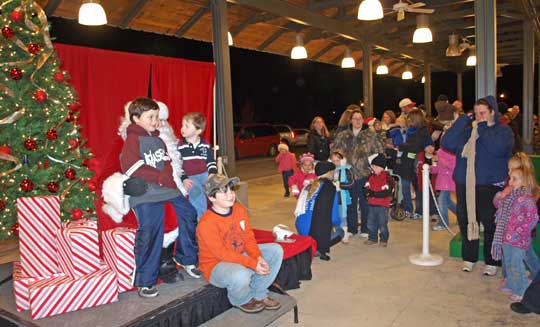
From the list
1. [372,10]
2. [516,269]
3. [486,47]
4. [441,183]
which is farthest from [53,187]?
[486,47]

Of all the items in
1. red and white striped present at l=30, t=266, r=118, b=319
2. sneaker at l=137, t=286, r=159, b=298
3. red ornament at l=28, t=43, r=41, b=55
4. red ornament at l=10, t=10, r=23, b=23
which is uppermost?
red ornament at l=10, t=10, r=23, b=23

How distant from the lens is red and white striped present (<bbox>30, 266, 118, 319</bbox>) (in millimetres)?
3486

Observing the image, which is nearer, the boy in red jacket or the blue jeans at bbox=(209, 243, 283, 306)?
the blue jeans at bbox=(209, 243, 283, 306)

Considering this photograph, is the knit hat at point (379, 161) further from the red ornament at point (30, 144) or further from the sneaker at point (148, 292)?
the red ornament at point (30, 144)

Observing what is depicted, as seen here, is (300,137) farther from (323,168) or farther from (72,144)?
(72,144)

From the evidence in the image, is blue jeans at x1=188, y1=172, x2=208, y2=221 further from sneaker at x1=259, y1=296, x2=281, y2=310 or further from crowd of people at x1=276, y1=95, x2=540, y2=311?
sneaker at x1=259, y1=296, x2=281, y2=310

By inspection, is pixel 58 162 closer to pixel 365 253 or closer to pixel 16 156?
pixel 16 156

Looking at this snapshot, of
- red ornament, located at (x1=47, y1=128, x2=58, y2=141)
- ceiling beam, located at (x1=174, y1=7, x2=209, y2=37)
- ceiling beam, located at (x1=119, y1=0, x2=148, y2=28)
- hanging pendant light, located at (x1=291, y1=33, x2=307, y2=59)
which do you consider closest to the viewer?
red ornament, located at (x1=47, y1=128, x2=58, y2=141)

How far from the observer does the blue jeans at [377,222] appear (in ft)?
19.3

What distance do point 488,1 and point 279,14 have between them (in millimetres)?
4199

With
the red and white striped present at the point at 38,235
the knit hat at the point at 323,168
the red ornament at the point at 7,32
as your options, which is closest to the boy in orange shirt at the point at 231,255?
the red and white striped present at the point at 38,235

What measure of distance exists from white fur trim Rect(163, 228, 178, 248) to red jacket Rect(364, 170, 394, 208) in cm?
270

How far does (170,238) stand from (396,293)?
2.23 meters

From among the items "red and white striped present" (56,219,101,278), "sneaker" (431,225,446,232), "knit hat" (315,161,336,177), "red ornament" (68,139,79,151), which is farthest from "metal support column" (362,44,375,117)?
"red and white striped present" (56,219,101,278)
